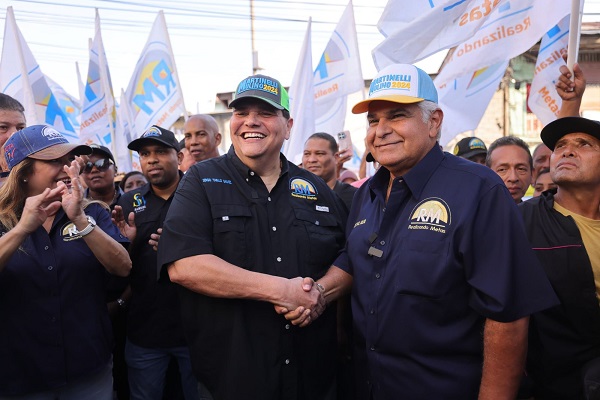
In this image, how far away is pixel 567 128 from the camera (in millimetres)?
3051

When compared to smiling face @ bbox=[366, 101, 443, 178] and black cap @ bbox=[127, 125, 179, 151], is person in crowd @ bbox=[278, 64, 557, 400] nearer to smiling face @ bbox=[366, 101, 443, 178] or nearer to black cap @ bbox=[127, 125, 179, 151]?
smiling face @ bbox=[366, 101, 443, 178]

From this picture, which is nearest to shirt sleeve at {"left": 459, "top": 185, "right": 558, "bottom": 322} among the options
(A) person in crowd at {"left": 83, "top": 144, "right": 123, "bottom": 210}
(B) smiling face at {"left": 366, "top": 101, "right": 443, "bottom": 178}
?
(B) smiling face at {"left": 366, "top": 101, "right": 443, "bottom": 178}

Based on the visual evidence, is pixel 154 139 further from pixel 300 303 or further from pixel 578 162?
pixel 578 162

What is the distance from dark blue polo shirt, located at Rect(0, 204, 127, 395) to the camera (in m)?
2.85

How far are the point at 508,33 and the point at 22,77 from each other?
594 cm

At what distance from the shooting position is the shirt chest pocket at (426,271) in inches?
87.7

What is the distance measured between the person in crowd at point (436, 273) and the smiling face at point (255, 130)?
2.30 feet

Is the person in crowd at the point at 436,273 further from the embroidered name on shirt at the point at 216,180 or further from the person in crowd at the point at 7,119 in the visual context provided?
A: the person in crowd at the point at 7,119

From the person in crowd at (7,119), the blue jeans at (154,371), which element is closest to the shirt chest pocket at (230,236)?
the blue jeans at (154,371)

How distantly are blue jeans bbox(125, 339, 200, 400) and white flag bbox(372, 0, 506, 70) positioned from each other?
290 cm

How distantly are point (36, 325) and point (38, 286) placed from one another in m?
0.22

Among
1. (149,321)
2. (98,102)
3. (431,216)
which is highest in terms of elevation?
(98,102)

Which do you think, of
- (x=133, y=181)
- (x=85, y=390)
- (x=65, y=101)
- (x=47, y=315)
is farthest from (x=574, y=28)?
(x=65, y=101)

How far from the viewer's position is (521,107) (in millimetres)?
19344
